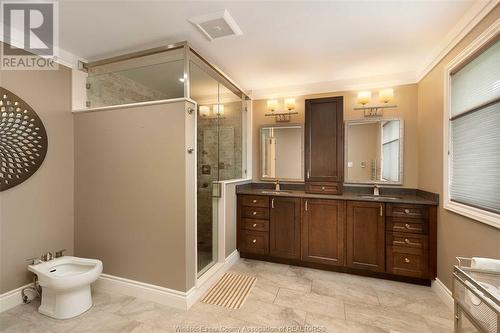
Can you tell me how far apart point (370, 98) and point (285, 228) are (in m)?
2.09

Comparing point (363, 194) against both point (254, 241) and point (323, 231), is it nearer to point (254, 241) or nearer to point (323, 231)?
point (323, 231)

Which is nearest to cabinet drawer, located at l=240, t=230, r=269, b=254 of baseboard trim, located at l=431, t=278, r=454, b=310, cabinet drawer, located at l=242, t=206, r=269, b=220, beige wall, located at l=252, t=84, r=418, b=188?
cabinet drawer, located at l=242, t=206, r=269, b=220

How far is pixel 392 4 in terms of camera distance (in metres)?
1.65

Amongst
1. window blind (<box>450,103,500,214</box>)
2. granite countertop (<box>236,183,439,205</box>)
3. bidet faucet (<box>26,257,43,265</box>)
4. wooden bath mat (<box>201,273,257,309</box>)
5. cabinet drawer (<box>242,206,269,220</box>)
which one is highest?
window blind (<box>450,103,500,214</box>)

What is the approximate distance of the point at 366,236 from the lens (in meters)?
2.57

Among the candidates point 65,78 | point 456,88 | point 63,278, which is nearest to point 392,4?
point 456,88

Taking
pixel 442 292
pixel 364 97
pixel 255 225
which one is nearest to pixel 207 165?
pixel 255 225

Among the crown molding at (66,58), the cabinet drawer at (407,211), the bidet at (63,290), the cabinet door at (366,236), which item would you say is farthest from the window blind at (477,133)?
the crown molding at (66,58)

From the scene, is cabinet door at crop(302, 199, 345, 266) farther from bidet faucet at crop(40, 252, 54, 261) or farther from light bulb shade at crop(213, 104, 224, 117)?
bidet faucet at crop(40, 252, 54, 261)

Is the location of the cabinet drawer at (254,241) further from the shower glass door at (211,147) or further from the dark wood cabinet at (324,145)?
the dark wood cabinet at (324,145)

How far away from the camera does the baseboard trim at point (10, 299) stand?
6.33 feet

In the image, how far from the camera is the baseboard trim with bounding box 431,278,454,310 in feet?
6.62

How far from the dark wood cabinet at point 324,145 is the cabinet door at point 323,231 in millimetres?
286

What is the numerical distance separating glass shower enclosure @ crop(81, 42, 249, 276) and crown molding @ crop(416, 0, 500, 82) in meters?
2.32
